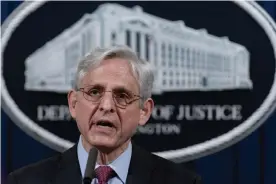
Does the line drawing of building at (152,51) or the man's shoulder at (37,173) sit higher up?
the line drawing of building at (152,51)

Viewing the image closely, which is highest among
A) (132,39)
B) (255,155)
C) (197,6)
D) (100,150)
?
(197,6)

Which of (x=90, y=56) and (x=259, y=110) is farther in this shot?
(x=259, y=110)

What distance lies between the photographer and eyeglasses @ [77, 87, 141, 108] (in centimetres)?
106

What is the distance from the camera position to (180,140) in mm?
1879

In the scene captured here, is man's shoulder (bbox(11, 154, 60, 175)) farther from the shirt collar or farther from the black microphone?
the black microphone

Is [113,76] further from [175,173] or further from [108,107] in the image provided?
[175,173]

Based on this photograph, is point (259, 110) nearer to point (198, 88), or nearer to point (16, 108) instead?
point (198, 88)

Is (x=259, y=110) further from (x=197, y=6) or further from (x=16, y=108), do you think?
(x=16, y=108)

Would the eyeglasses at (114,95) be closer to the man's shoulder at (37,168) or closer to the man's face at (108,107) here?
the man's face at (108,107)

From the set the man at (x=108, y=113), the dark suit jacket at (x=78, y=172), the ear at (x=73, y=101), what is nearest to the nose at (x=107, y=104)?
the man at (x=108, y=113)

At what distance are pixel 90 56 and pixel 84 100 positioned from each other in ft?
0.33

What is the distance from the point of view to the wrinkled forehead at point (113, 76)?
1068 millimetres

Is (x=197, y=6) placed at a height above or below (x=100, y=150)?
above

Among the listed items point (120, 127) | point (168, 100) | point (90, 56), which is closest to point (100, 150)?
point (120, 127)
